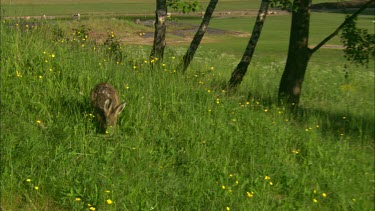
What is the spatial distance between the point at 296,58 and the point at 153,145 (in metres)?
5.18

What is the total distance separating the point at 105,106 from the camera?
6191 millimetres

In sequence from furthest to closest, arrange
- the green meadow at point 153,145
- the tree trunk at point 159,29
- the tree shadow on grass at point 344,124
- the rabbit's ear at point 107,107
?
1. the tree trunk at point 159,29
2. the tree shadow on grass at point 344,124
3. the rabbit's ear at point 107,107
4. the green meadow at point 153,145

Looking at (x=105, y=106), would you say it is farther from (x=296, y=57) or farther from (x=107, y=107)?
(x=296, y=57)

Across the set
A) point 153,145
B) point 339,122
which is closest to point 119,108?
point 153,145

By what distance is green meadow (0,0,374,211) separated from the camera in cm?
536

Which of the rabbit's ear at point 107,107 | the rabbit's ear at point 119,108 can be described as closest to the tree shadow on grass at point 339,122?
the rabbit's ear at point 119,108

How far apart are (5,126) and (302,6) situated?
6081mm

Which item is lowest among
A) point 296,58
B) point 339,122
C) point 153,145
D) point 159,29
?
point 339,122

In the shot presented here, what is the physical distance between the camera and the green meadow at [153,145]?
17.6 ft

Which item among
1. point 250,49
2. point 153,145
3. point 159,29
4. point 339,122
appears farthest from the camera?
point 250,49

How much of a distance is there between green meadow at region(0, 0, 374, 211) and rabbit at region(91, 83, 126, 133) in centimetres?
13

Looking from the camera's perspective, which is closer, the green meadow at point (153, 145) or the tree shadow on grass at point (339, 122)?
the green meadow at point (153, 145)

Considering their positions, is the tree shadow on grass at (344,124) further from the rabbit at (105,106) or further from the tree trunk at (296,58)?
the rabbit at (105,106)

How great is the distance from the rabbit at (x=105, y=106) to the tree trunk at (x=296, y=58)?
4859 mm
